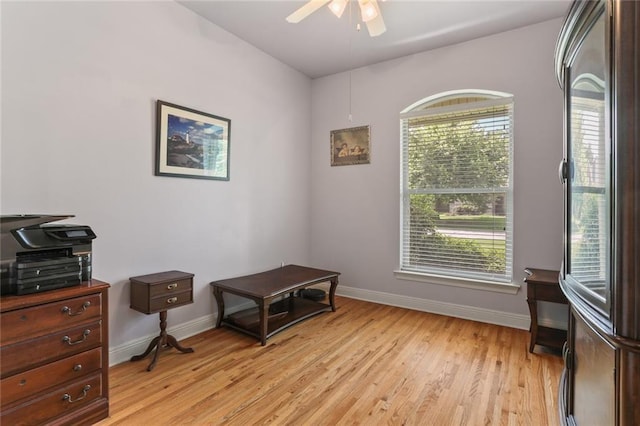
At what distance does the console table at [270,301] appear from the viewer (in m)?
2.70

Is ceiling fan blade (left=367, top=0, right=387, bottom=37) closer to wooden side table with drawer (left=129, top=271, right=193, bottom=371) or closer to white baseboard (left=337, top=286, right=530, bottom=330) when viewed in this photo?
wooden side table with drawer (left=129, top=271, right=193, bottom=371)

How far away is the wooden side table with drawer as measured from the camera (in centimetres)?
226

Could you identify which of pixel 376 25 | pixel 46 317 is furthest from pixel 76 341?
pixel 376 25

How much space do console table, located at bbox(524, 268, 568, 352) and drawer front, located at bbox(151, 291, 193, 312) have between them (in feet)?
9.15

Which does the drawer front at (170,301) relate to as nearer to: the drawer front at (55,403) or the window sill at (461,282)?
the drawer front at (55,403)

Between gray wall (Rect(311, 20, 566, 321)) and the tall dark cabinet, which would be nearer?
the tall dark cabinet

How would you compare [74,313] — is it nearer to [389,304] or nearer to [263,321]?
[263,321]

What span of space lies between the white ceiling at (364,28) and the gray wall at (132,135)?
0.81 feet

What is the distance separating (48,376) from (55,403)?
15 cm

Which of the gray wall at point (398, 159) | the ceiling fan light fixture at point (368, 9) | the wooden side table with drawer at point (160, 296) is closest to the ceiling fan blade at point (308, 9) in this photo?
the ceiling fan light fixture at point (368, 9)

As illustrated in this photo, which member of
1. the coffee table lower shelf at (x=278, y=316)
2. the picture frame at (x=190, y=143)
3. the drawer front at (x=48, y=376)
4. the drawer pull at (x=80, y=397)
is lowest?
the coffee table lower shelf at (x=278, y=316)

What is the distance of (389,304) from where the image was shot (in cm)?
377

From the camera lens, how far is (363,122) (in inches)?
157

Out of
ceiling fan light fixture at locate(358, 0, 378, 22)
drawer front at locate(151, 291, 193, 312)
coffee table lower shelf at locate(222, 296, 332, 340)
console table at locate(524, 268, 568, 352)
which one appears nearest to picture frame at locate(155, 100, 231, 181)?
drawer front at locate(151, 291, 193, 312)
